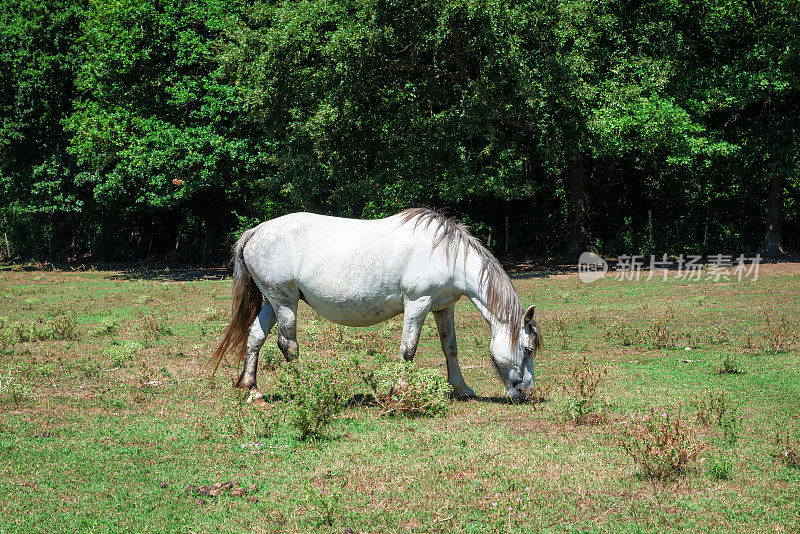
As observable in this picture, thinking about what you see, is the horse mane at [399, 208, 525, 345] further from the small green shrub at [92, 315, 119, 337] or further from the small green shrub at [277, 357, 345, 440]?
the small green shrub at [92, 315, 119, 337]

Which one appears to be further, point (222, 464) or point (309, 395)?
point (309, 395)

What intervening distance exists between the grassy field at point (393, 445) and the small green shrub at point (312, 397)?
0.19 metres

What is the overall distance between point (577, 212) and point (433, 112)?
755cm

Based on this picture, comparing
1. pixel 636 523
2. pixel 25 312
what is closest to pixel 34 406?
pixel 636 523

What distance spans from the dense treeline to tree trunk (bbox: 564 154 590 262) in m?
0.09

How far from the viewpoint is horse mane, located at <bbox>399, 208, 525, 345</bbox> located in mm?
8547

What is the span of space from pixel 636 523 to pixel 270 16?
25599 mm

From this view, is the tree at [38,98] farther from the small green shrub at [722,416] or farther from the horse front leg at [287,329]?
the small green shrub at [722,416]

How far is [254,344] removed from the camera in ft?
30.5

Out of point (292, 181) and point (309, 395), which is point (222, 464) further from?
point (292, 181)

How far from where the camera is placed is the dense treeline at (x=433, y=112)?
23875 mm

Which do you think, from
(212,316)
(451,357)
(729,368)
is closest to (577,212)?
(212,316)

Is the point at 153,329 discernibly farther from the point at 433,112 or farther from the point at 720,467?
the point at 433,112

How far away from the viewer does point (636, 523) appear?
5.31 metres
